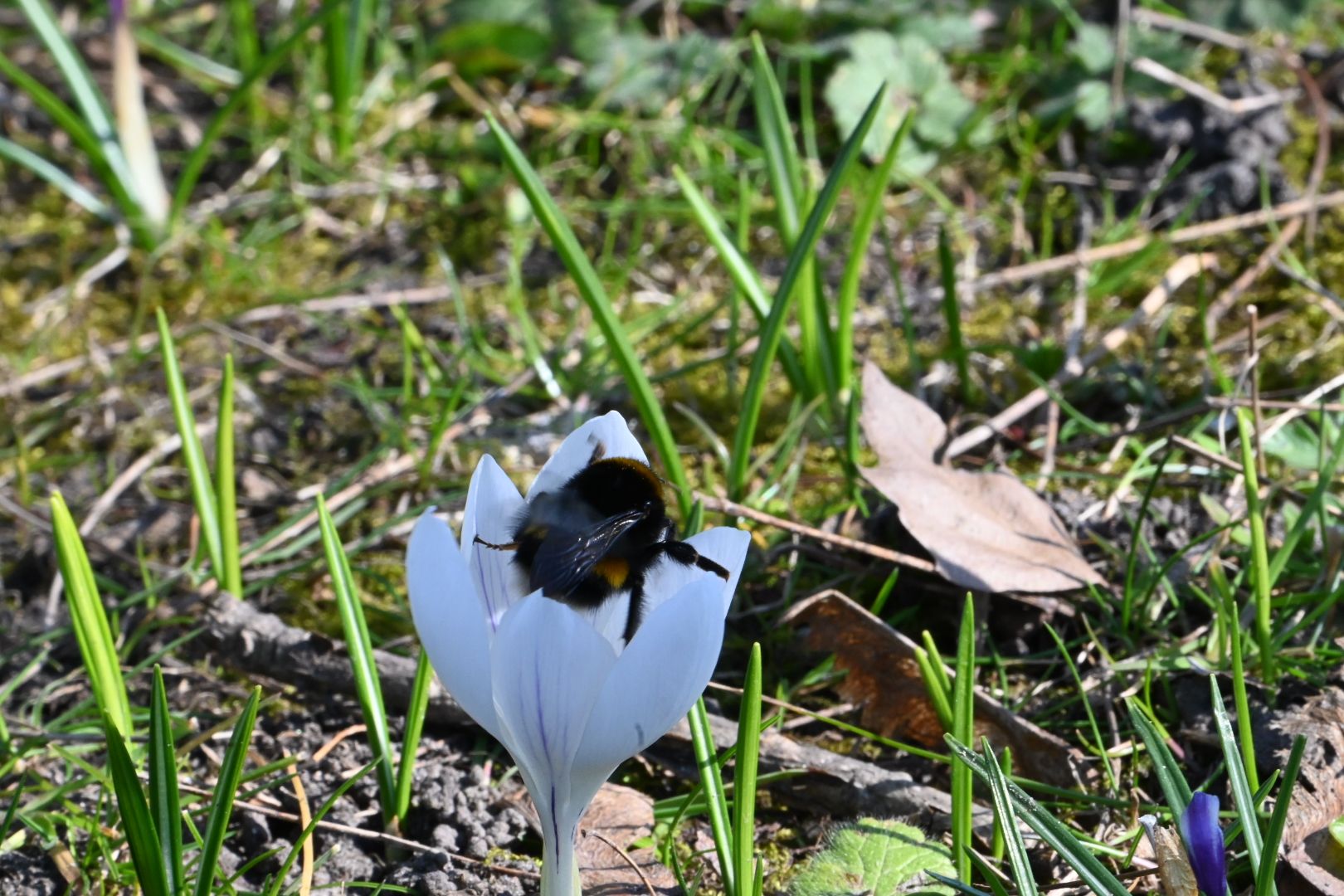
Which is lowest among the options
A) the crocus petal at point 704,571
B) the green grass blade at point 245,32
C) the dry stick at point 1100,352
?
the dry stick at point 1100,352

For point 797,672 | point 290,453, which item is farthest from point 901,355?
point 290,453

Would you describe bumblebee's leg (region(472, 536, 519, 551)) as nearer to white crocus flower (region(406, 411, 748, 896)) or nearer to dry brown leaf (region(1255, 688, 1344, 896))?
white crocus flower (region(406, 411, 748, 896))

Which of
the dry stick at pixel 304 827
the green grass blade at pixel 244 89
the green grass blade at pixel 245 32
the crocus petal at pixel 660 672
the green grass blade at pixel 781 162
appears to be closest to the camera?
the crocus petal at pixel 660 672

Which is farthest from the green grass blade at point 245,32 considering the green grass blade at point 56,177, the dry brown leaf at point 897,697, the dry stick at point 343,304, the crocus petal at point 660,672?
the crocus petal at point 660,672

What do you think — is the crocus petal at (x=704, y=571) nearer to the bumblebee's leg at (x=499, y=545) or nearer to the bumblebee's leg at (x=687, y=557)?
the bumblebee's leg at (x=687, y=557)

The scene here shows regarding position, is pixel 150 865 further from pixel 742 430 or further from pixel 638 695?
pixel 742 430

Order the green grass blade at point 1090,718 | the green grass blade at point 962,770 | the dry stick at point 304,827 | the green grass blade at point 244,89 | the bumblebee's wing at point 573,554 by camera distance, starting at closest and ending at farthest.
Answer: the bumblebee's wing at point 573,554 → the green grass blade at point 962,770 → the dry stick at point 304,827 → the green grass blade at point 1090,718 → the green grass blade at point 244,89
